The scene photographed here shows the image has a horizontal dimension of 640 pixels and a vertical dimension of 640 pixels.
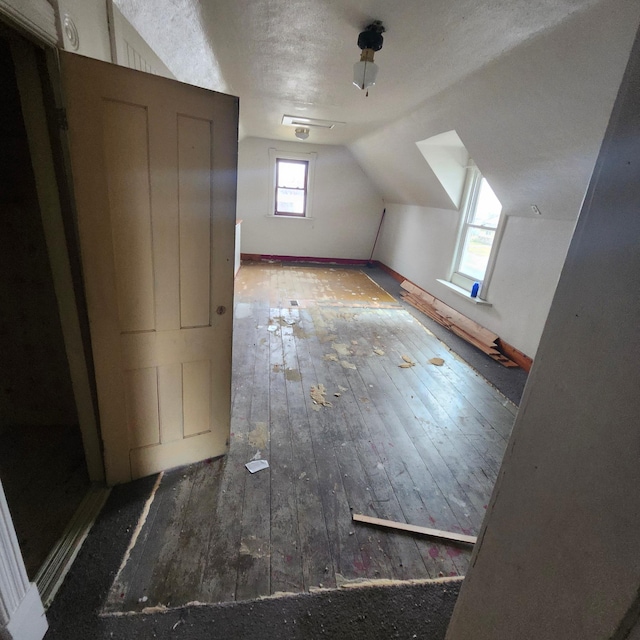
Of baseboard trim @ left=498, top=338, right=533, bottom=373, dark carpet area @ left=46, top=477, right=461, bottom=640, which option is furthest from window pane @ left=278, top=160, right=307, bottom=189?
dark carpet area @ left=46, top=477, right=461, bottom=640

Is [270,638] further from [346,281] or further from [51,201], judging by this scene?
[346,281]

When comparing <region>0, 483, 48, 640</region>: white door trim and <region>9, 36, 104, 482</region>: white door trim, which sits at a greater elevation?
<region>9, 36, 104, 482</region>: white door trim

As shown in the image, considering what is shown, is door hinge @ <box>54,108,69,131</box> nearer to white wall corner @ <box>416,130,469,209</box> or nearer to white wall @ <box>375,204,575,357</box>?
white wall @ <box>375,204,575,357</box>

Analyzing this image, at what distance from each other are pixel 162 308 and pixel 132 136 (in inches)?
26.6

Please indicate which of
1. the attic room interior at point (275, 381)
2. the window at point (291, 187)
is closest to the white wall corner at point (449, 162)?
the attic room interior at point (275, 381)

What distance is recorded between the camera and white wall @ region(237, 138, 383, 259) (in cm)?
664

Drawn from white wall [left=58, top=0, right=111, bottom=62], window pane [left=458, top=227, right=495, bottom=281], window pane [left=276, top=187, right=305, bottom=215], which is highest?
white wall [left=58, top=0, right=111, bottom=62]

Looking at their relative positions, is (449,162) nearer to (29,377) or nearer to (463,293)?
(463,293)

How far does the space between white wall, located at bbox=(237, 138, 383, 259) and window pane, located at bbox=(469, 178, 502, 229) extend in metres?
3.28

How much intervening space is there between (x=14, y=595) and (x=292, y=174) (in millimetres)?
7019

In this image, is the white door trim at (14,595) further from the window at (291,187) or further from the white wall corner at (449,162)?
the window at (291,187)

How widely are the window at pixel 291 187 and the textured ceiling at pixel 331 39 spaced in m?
3.38

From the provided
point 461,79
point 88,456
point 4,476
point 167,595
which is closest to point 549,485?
point 167,595

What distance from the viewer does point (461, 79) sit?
2691 mm
